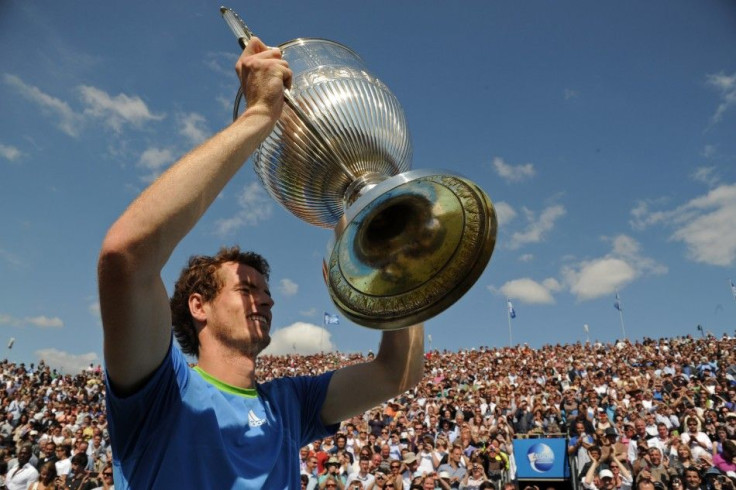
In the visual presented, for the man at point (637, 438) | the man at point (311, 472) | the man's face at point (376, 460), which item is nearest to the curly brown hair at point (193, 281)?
the man at point (311, 472)

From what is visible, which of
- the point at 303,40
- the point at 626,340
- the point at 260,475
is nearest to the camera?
the point at 260,475

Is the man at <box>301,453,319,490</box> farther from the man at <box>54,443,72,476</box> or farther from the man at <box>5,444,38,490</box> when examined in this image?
the man at <box>5,444,38,490</box>

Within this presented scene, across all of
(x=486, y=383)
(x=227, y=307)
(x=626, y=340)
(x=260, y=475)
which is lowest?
(x=260, y=475)

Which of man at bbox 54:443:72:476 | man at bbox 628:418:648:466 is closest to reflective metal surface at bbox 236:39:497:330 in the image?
man at bbox 628:418:648:466

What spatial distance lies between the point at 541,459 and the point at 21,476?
961cm

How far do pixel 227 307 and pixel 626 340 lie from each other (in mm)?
27293

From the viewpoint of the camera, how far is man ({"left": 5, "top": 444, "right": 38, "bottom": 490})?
9.75 meters

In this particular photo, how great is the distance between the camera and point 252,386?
2254 millimetres

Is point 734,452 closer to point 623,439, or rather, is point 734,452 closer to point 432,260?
point 623,439

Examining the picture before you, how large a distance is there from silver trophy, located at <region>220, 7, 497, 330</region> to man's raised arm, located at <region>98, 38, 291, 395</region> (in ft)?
1.56

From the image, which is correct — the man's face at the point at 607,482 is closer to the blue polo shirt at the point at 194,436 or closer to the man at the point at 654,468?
the man at the point at 654,468

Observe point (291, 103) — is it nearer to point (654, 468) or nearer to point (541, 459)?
point (654, 468)

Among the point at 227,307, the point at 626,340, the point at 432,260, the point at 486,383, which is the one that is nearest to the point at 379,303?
the point at 432,260

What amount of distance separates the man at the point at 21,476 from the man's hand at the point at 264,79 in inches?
427
